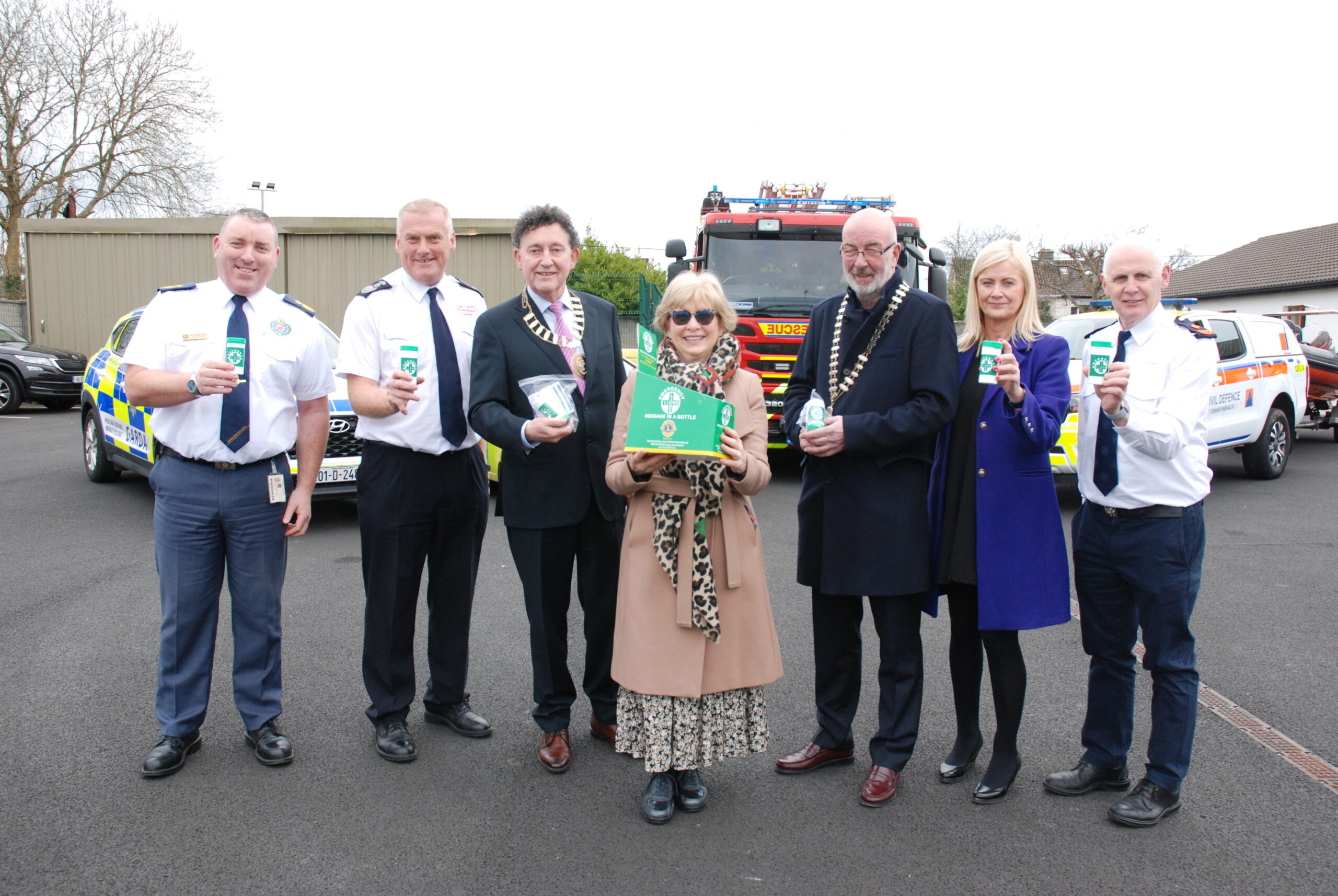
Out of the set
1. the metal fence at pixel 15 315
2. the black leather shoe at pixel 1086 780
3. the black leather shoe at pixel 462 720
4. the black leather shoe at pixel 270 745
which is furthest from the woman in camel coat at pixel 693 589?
→ the metal fence at pixel 15 315

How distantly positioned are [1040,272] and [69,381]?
44.0 metres

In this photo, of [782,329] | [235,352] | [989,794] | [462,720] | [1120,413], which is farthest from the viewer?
[782,329]

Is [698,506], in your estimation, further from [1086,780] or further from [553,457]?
[1086,780]

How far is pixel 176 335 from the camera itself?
11.6 ft

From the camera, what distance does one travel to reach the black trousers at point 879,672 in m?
3.37

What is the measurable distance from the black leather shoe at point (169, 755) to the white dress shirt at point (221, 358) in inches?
43.8

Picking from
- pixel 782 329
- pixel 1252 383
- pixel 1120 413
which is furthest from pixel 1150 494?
pixel 1252 383

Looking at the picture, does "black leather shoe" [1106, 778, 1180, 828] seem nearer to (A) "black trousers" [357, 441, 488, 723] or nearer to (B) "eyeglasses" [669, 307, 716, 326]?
(B) "eyeglasses" [669, 307, 716, 326]

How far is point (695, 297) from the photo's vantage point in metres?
3.15

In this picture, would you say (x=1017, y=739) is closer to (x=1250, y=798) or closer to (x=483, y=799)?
(x=1250, y=798)

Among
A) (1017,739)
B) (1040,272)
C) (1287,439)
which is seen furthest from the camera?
(1040,272)

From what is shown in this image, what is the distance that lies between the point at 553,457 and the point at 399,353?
740mm

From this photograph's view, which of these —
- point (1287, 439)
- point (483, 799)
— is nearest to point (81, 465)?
point (483, 799)

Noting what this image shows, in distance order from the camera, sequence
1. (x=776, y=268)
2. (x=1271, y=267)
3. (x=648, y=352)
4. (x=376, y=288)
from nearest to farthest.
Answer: (x=648, y=352), (x=376, y=288), (x=776, y=268), (x=1271, y=267)
